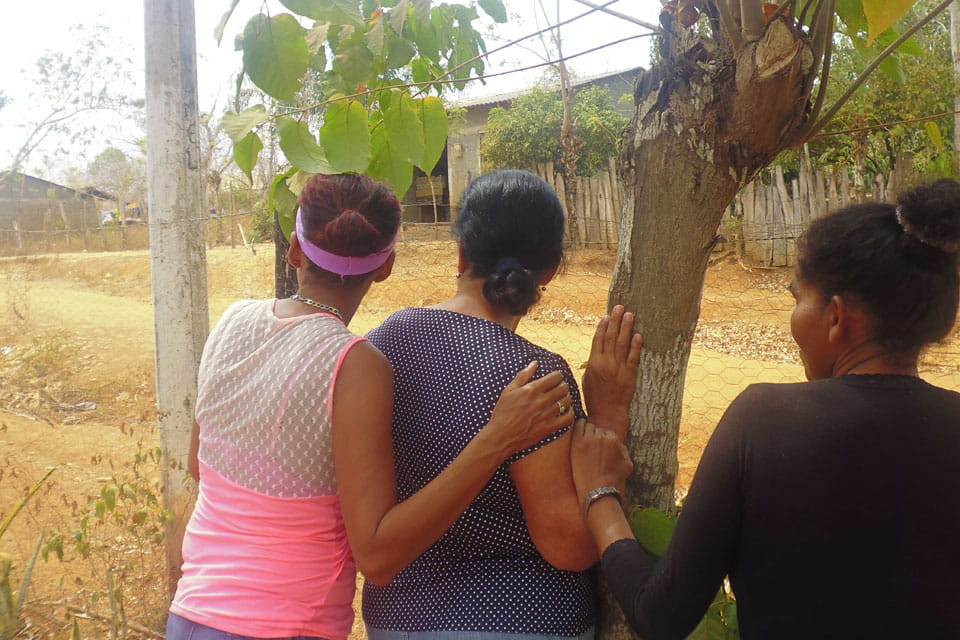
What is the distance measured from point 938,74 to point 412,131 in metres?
11.3

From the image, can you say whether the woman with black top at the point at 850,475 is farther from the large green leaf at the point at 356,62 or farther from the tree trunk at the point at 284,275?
the tree trunk at the point at 284,275

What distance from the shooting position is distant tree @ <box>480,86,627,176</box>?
13.5 meters

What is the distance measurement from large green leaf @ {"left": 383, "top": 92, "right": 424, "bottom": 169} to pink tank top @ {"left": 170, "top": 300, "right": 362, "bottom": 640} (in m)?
0.43

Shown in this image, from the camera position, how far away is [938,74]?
33.3ft

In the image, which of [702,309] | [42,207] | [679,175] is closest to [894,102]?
[702,309]

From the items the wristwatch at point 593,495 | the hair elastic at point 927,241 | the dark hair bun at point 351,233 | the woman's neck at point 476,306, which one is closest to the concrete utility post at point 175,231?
the dark hair bun at point 351,233

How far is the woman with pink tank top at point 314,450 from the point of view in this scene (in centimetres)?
123

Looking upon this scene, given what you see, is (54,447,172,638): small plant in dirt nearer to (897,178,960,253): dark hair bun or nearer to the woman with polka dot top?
the woman with polka dot top

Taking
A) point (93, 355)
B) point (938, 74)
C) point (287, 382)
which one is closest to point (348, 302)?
point (287, 382)

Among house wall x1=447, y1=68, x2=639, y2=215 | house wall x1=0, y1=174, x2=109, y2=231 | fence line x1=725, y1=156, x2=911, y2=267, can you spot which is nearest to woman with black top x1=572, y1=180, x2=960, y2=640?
fence line x1=725, y1=156, x2=911, y2=267

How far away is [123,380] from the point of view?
779 centimetres

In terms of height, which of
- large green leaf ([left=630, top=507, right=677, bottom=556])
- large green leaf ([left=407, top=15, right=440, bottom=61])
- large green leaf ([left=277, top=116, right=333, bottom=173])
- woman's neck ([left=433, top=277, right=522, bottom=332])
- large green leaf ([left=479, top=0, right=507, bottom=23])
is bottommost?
large green leaf ([left=630, top=507, right=677, bottom=556])

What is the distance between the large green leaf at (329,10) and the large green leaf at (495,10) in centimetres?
53

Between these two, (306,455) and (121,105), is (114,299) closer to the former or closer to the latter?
(121,105)
